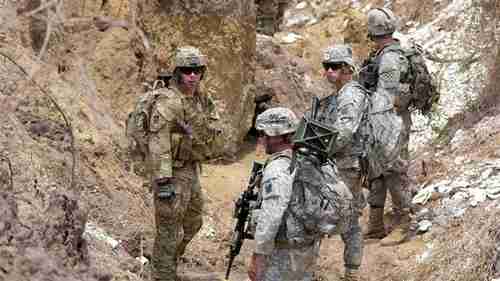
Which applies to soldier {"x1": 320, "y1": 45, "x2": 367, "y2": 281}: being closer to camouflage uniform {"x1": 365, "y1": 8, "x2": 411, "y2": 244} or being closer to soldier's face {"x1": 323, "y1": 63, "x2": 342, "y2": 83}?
soldier's face {"x1": 323, "y1": 63, "x2": 342, "y2": 83}

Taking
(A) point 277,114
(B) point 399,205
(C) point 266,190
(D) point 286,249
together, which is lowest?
(B) point 399,205

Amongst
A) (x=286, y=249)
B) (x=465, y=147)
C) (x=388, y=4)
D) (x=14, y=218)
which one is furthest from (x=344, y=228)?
(x=388, y=4)

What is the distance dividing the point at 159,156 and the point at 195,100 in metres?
0.57

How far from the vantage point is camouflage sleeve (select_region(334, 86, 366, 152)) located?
5.55 metres

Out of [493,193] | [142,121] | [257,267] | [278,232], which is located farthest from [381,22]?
[257,267]

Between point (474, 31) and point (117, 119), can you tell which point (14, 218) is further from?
point (474, 31)

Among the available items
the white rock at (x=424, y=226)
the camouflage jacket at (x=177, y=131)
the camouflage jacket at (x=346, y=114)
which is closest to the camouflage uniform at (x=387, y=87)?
the white rock at (x=424, y=226)

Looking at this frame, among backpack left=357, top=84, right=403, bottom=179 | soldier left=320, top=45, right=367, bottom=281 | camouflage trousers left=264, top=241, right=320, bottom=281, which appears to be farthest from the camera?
backpack left=357, top=84, right=403, bottom=179

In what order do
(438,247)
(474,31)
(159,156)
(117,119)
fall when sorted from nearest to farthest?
(159,156) → (438,247) → (117,119) → (474,31)

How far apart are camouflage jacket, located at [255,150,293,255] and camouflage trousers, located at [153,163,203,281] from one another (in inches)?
57.9

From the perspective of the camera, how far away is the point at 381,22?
21.1ft

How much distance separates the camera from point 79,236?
411 cm

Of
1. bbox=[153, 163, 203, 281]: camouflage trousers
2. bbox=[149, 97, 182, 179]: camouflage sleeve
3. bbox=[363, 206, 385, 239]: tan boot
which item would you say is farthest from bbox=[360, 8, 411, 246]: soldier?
bbox=[149, 97, 182, 179]: camouflage sleeve

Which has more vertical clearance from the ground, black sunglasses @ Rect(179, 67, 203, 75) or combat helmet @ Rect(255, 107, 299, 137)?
combat helmet @ Rect(255, 107, 299, 137)
